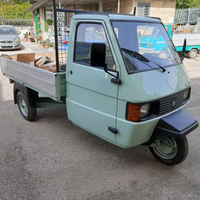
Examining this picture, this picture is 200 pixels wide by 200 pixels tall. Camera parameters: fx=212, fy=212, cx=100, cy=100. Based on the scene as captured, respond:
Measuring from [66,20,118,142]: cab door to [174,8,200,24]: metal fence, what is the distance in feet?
58.4

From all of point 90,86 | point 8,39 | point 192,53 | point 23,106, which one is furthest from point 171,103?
point 8,39

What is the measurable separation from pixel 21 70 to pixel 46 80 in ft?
3.24

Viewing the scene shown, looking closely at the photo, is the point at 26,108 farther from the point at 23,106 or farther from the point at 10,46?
the point at 10,46

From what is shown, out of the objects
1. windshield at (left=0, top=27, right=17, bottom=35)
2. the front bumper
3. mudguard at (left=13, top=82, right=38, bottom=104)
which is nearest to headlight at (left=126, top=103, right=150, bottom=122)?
mudguard at (left=13, top=82, right=38, bottom=104)

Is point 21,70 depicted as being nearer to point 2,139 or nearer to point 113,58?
point 2,139

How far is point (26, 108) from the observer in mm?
4781

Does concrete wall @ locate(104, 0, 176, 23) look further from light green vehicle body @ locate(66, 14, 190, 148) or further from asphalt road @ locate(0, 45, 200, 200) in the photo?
asphalt road @ locate(0, 45, 200, 200)

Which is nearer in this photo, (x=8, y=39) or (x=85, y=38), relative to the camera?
(x=85, y=38)

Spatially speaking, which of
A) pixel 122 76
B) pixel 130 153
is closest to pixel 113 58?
pixel 122 76

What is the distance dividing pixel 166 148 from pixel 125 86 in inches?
50.1

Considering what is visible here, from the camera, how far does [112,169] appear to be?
127 inches

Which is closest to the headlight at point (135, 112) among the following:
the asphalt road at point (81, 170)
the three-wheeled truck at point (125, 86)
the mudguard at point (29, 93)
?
the three-wheeled truck at point (125, 86)

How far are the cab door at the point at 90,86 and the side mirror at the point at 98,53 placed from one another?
0.25 m

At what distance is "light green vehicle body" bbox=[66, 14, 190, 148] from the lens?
2.68 meters
